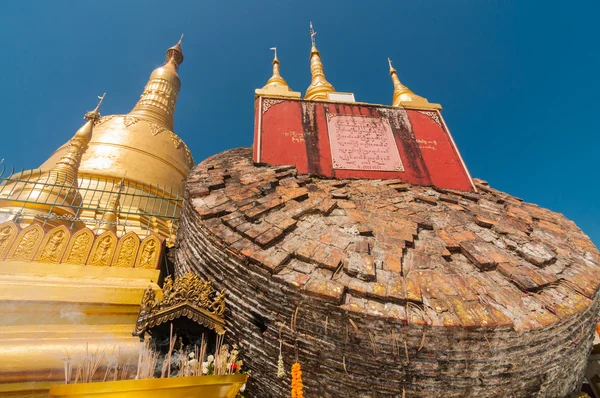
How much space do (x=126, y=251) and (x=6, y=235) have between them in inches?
66.0

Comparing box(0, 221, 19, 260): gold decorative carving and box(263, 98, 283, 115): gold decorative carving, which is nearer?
box(0, 221, 19, 260): gold decorative carving

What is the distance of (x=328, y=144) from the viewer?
16.9 ft

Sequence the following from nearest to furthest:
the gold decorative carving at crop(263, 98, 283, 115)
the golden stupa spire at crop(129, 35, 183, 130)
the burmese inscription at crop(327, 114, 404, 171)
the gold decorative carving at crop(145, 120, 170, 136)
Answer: the burmese inscription at crop(327, 114, 404, 171)
the gold decorative carving at crop(263, 98, 283, 115)
the gold decorative carving at crop(145, 120, 170, 136)
the golden stupa spire at crop(129, 35, 183, 130)

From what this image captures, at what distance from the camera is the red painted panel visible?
16.0 feet

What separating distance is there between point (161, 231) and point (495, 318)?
322 inches

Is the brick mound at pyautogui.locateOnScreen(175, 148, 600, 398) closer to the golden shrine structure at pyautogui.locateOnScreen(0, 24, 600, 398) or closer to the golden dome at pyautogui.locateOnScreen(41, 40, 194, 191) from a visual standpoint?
the golden shrine structure at pyautogui.locateOnScreen(0, 24, 600, 398)

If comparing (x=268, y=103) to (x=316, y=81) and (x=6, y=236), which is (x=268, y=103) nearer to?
(x=6, y=236)

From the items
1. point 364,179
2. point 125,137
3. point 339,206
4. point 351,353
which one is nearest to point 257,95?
point 364,179

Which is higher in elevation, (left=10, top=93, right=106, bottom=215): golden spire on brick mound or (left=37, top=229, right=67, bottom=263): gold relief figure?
(left=10, top=93, right=106, bottom=215): golden spire on brick mound

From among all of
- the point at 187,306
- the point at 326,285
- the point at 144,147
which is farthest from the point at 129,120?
the point at 326,285

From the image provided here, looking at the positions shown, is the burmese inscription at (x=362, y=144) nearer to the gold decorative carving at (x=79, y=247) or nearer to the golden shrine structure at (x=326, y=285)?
the golden shrine structure at (x=326, y=285)

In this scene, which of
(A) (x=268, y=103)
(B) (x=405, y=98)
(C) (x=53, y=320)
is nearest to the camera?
(C) (x=53, y=320)

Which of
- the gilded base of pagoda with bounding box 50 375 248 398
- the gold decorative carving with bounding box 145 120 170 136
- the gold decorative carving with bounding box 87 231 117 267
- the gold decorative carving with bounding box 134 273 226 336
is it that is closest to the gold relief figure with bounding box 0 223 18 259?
the gold decorative carving with bounding box 87 231 117 267

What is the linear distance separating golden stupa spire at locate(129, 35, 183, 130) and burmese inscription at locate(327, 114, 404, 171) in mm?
10762
